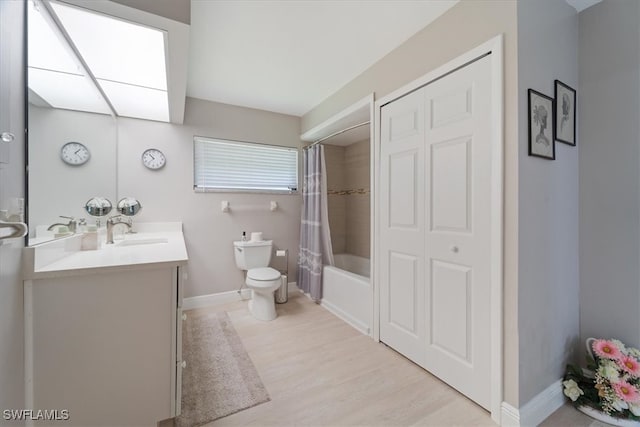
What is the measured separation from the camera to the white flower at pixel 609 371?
133 centimetres

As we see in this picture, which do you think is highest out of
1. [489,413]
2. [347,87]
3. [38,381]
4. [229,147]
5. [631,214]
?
[347,87]

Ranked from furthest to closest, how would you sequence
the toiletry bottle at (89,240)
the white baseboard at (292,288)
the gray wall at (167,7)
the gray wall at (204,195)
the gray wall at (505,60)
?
the white baseboard at (292,288)
the gray wall at (204,195)
the toiletry bottle at (89,240)
the gray wall at (505,60)
the gray wall at (167,7)

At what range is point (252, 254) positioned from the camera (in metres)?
2.88

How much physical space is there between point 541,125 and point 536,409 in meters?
1.51

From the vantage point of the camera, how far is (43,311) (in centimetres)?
103

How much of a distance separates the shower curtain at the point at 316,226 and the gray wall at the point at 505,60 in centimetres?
142

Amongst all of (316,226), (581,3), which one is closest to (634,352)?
(581,3)

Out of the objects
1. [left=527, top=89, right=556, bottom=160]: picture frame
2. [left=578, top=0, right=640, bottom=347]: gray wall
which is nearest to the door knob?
[left=527, top=89, right=556, bottom=160]: picture frame

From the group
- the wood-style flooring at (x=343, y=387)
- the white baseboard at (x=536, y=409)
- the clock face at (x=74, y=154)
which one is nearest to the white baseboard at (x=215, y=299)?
the wood-style flooring at (x=343, y=387)

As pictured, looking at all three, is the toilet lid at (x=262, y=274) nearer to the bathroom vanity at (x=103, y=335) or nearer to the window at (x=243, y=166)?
the window at (x=243, y=166)

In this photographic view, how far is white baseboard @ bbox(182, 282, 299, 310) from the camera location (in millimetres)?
2828

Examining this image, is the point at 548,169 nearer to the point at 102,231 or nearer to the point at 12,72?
the point at 12,72

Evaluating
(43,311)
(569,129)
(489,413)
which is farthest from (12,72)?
(569,129)

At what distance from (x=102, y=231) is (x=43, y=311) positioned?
3.76ft
